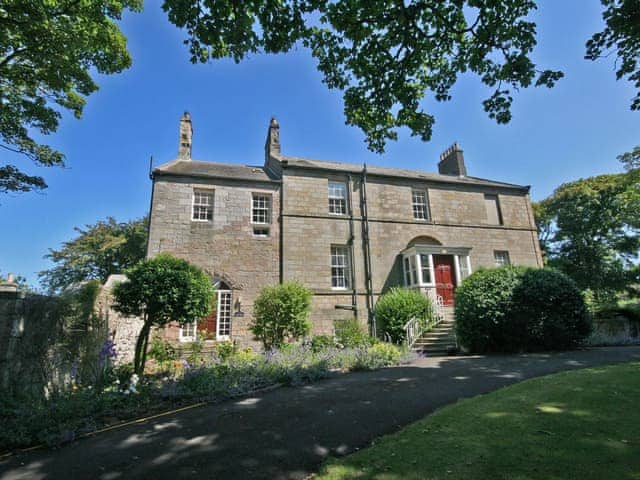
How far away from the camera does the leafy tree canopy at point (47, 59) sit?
27.6 ft

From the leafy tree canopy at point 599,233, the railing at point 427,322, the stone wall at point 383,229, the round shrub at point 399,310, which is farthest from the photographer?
the leafy tree canopy at point 599,233

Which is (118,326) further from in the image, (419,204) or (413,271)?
(419,204)

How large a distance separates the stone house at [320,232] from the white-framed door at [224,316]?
0.04 m

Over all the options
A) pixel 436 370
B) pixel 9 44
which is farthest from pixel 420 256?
pixel 9 44

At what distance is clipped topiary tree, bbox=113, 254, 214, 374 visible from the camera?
29.0 ft

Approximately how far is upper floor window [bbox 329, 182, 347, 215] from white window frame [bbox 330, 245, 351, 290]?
190 cm

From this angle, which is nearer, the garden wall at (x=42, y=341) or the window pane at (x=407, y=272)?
the garden wall at (x=42, y=341)

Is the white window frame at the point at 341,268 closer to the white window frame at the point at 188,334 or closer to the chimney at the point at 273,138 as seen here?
the white window frame at the point at 188,334

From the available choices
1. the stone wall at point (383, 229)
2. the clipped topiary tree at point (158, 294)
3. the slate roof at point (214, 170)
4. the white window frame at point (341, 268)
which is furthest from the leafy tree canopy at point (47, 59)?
the white window frame at point (341, 268)

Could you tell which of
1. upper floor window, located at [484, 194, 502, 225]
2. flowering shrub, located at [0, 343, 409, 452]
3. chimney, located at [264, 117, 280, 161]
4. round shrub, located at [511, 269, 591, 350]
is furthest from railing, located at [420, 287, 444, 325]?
chimney, located at [264, 117, 280, 161]

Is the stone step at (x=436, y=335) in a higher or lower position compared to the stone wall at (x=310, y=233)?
lower

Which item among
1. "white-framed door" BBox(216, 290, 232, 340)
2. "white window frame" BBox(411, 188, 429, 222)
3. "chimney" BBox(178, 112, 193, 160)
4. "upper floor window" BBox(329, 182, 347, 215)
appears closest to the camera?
"white-framed door" BBox(216, 290, 232, 340)

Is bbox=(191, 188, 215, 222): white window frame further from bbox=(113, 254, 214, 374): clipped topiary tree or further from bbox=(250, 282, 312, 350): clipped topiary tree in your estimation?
bbox=(113, 254, 214, 374): clipped topiary tree

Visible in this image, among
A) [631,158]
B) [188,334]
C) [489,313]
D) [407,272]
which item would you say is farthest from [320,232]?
[631,158]
